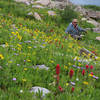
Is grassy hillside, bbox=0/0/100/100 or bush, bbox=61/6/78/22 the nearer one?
grassy hillside, bbox=0/0/100/100

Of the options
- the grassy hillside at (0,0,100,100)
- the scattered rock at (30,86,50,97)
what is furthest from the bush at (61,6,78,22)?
the scattered rock at (30,86,50,97)

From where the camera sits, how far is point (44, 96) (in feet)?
9.92

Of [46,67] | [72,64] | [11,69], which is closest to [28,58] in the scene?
[46,67]

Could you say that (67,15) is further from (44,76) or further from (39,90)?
(39,90)

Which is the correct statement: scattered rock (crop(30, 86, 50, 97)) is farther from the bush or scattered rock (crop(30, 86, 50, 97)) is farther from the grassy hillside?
the bush

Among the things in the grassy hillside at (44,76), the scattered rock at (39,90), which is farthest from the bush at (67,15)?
the scattered rock at (39,90)

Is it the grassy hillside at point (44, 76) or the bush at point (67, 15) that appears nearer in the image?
the grassy hillside at point (44, 76)

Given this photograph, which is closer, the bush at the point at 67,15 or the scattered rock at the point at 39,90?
the scattered rock at the point at 39,90

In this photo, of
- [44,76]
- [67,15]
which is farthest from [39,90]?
[67,15]

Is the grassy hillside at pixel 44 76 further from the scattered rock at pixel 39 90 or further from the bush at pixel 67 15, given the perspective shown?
the bush at pixel 67 15

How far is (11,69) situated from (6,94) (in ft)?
2.76

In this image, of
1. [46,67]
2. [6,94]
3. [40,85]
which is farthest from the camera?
[46,67]

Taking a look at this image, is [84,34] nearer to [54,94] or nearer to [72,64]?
[72,64]

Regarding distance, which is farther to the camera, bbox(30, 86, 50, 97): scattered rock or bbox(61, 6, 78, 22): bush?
bbox(61, 6, 78, 22): bush
